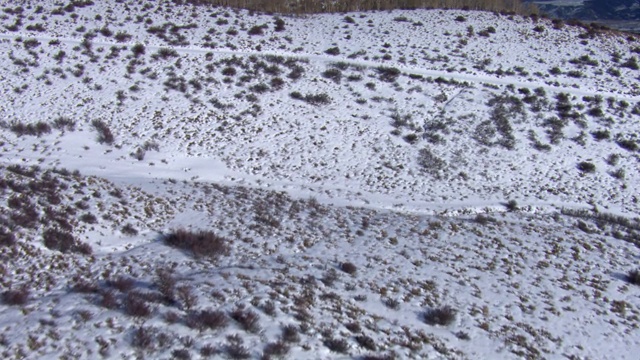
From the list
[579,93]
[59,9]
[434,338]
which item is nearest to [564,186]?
[579,93]

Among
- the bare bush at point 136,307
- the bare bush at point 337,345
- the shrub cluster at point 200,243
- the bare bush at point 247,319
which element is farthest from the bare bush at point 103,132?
the bare bush at point 337,345

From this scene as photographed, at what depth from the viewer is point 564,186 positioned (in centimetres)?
2375

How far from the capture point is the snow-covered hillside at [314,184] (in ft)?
36.1

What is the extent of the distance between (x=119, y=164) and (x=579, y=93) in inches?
968

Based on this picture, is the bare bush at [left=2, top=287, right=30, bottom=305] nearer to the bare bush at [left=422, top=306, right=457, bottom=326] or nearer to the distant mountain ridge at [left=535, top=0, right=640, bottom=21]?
the bare bush at [left=422, top=306, right=457, bottom=326]

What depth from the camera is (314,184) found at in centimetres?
2247

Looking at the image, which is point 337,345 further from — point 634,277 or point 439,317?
point 634,277

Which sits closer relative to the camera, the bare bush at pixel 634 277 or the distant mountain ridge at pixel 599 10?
the bare bush at pixel 634 277

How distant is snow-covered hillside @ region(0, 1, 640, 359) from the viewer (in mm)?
11000

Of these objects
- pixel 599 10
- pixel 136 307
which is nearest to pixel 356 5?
pixel 136 307

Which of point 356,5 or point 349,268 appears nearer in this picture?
point 349,268

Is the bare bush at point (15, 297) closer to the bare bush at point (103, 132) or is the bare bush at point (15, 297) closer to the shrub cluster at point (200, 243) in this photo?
the shrub cluster at point (200, 243)

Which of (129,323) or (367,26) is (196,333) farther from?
(367,26)

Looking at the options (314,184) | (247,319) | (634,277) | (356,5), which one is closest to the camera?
(247,319)
